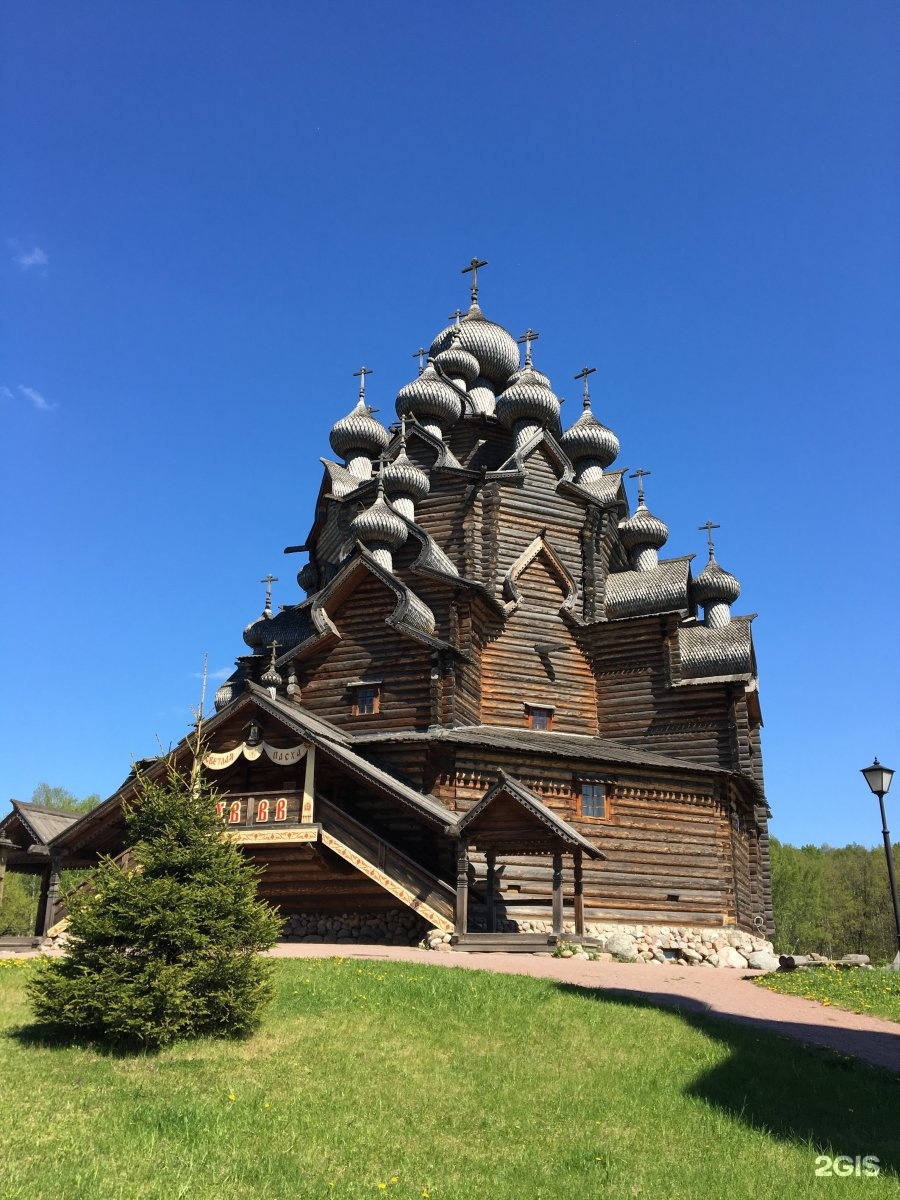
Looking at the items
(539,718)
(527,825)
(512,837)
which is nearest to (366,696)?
(539,718)

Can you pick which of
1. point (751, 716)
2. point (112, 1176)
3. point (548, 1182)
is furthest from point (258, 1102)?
point (751, 716)

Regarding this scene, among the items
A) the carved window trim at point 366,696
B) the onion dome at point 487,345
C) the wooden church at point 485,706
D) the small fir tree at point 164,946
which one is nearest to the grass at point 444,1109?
the small fir tree at point 164,946

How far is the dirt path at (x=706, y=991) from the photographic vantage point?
10.5 m

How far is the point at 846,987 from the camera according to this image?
1372cm

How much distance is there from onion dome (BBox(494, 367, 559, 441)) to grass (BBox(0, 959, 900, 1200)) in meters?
21.7

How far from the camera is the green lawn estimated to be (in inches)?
489

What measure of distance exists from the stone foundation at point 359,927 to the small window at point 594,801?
16.3 ft

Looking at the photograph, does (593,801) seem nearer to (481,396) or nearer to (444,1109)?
(444,1109)

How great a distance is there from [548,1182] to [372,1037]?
3.37 meters

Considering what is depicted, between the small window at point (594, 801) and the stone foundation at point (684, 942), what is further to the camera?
the small window at point (594, 801)

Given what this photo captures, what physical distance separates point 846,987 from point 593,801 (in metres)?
8.65

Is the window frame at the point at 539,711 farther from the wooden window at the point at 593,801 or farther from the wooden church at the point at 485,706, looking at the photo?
the wooden window at the point at 593,801

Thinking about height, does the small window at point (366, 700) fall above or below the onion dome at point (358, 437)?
below

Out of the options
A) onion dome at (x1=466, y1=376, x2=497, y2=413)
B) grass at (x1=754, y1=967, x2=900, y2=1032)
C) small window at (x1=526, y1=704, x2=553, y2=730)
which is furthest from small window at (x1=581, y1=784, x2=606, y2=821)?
onion dome at (x1=466, y1=376, x2=497, y2=413)
